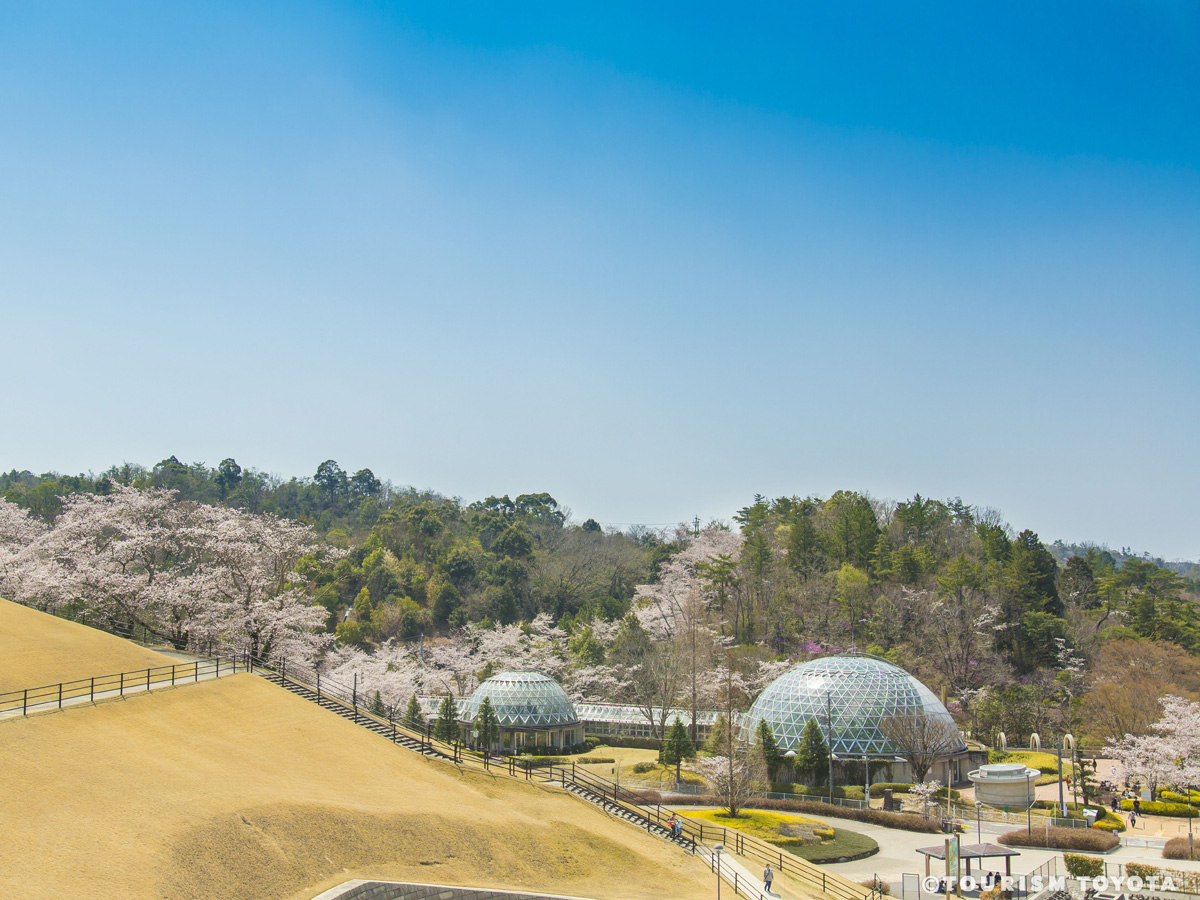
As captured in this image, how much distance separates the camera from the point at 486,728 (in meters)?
54.2

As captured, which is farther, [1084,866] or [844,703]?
[844,703]

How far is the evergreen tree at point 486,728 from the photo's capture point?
54.2 m

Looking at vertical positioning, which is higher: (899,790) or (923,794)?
(923,794)

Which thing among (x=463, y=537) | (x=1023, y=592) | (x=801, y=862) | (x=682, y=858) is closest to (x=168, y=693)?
(x=682, y=858)

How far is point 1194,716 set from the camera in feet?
153

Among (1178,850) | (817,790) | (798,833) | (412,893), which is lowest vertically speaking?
(817,790)

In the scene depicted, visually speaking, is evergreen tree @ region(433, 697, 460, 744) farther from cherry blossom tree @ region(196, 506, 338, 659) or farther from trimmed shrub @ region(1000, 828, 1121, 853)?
trimmed shrub @ region(1000, 828, 1121, 853)

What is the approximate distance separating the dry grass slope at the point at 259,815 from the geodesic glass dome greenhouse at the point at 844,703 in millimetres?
22977

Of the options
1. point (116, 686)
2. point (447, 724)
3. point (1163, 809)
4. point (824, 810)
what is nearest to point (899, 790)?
point (824, 810)

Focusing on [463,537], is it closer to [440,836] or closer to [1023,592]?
[1023,592]

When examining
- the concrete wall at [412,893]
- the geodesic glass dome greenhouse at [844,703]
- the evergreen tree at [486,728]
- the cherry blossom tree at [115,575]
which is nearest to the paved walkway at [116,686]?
the cherry blossom tree at [115,575]

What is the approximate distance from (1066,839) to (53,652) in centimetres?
4356

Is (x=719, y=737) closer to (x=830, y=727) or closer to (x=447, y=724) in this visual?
(x=830, y=727)

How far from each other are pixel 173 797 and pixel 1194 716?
50.4m
